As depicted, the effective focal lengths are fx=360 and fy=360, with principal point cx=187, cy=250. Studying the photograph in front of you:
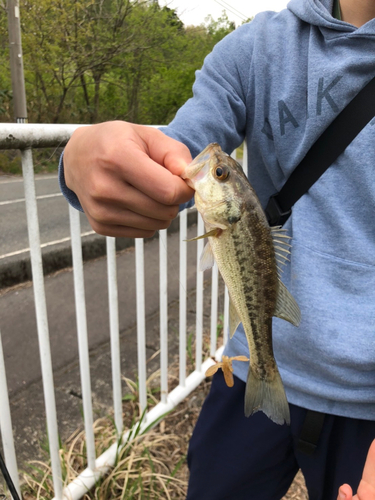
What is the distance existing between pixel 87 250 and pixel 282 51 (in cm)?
412

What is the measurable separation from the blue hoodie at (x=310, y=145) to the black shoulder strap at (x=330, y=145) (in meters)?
0.02

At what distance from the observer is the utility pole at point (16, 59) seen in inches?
254

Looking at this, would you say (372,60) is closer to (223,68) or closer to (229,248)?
(223,68)

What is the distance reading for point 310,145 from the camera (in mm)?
1135

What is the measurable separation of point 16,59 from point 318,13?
25.0 feet

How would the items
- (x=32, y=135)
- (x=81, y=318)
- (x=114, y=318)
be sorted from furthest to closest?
(x=114, y=318), (x=81, y=318), (x=32, y=135)

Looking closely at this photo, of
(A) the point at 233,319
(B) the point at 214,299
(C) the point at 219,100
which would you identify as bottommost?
(B) the point at 214,299

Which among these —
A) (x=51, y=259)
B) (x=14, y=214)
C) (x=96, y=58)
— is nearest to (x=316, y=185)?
(x=14, y=214)

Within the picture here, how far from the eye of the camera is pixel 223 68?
45.0 inches

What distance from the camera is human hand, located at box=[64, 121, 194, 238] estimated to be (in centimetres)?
73

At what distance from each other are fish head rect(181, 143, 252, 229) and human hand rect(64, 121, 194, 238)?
63 millimetres

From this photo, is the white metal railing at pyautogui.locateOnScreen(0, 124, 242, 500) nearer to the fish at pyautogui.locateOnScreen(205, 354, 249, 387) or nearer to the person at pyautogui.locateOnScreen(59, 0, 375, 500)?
the person at pyautogui.locateOnScreen(59, 0, 375, 500)

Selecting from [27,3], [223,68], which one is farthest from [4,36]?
[223,68]

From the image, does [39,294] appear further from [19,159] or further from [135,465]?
[135,465]
